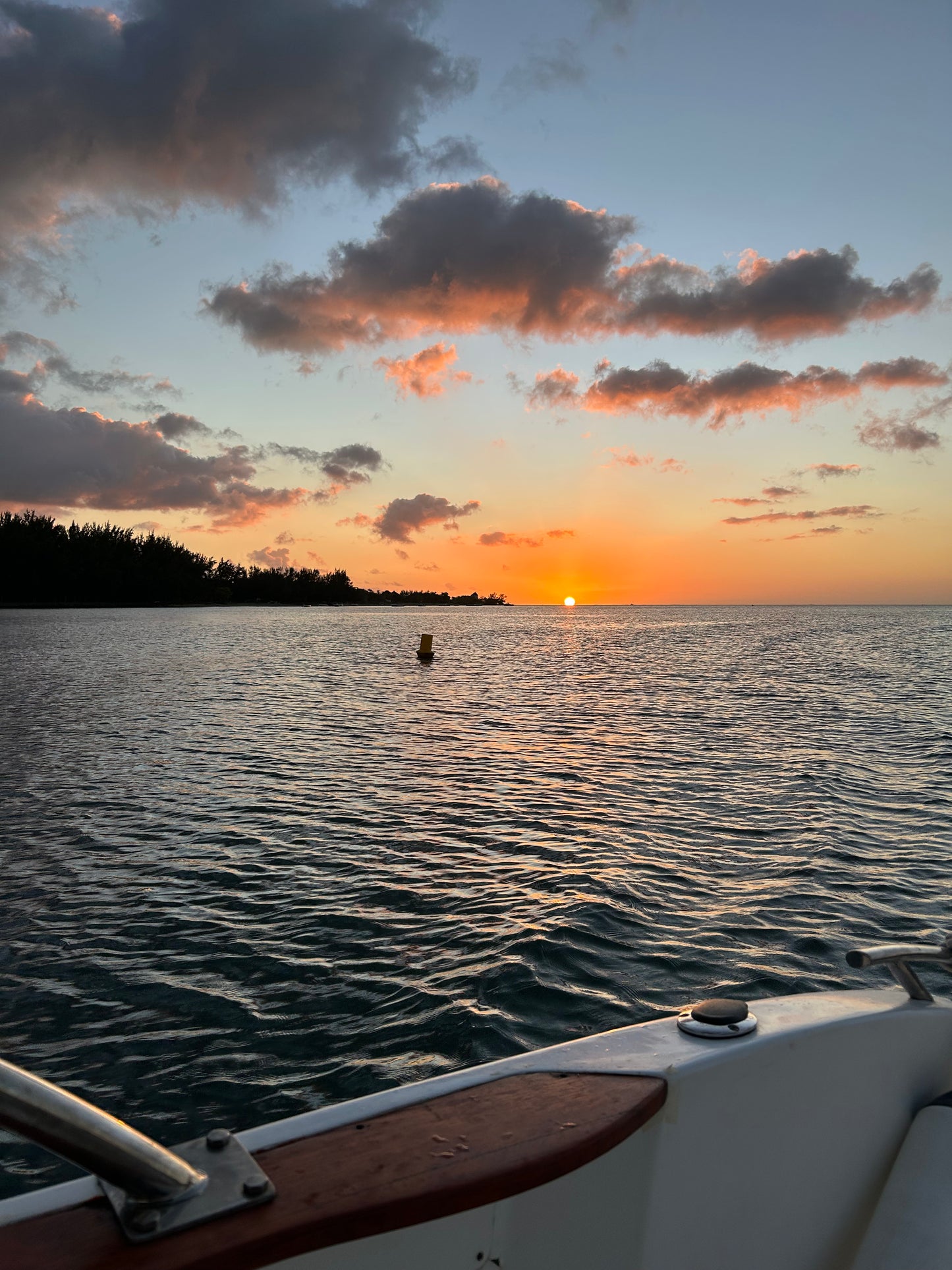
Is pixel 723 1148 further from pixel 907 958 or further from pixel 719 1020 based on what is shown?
pixel 907 958

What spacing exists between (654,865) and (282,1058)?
578 centimetres

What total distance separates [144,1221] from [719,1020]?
197 centimetres

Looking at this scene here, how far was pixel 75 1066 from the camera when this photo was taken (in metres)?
5.62

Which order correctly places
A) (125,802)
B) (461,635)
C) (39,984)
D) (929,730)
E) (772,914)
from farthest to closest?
(461,635) → (929,730) → (125,802) → (772,914) → (39,984)

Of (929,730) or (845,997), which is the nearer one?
(845,997)

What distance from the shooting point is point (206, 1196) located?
1.80m

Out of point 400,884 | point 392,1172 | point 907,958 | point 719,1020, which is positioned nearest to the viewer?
point 392,1172

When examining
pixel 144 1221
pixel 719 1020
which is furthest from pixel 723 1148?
pixel 144 1221

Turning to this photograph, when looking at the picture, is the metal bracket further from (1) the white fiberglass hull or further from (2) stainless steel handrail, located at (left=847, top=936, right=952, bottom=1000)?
(2) stainless steel handrail, located at (left=847, top=936, right=952, bottom=1000)

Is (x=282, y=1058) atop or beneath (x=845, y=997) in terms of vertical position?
beneath

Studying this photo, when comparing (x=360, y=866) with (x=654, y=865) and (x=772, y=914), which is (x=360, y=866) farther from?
(x=772, y=914)

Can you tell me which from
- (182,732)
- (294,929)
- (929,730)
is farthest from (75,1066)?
(929,730)

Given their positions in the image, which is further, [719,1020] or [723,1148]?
[719,1020]

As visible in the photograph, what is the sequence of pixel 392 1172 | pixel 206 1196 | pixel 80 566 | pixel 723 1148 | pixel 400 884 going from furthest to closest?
pixel 80 566
pixel 400 884
pixel 723 1148
pixel 392 1172
pixel 206 1196
